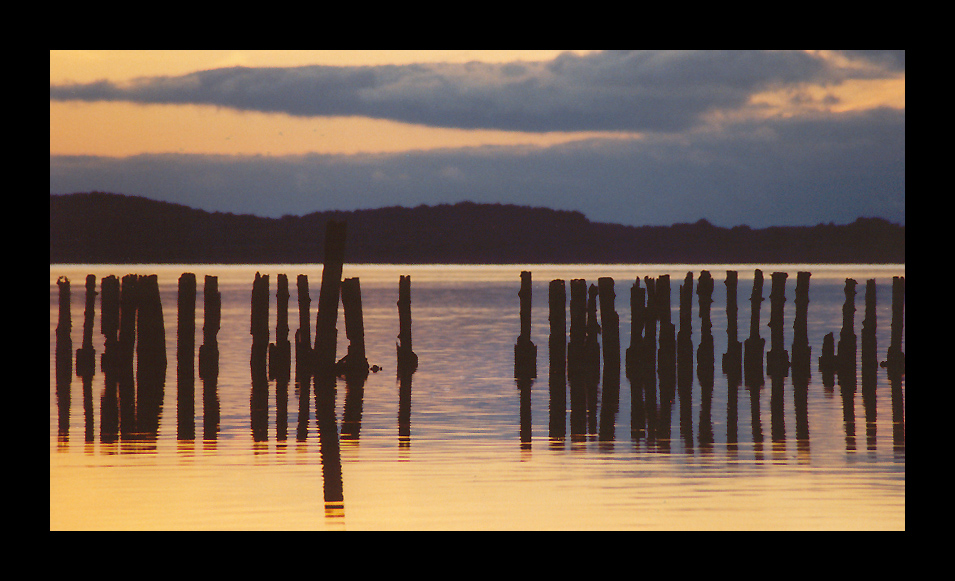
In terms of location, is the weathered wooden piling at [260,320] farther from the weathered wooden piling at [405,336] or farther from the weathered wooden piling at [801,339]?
the weathered wooden piling at [801,339]

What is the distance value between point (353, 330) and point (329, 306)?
0.72 metres

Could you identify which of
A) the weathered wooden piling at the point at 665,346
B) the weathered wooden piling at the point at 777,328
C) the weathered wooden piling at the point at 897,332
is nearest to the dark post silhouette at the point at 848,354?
the weathered wooden piling at the point at 897,332

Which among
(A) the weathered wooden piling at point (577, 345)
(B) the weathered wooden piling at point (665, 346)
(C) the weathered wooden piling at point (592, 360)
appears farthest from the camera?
(C) the weathered wooden piling at point (592, 360)

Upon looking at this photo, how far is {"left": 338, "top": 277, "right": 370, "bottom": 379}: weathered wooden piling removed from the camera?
17219mm

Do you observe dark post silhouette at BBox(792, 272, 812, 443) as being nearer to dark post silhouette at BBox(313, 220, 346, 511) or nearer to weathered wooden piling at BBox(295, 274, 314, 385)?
dark post silhouette at BBox(313, 220, 346, 511)

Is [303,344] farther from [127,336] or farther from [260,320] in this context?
[127,336]

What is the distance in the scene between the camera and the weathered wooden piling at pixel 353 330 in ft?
56.5

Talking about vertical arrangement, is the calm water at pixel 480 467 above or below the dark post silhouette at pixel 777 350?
below

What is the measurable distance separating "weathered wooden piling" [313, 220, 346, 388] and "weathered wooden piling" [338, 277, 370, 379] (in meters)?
0.18

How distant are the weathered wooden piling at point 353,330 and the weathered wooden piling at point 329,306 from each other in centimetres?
18

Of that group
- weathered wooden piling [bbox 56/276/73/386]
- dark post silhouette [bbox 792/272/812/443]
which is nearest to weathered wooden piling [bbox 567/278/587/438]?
dark post silhouette [bbox 792/272/812/443]
